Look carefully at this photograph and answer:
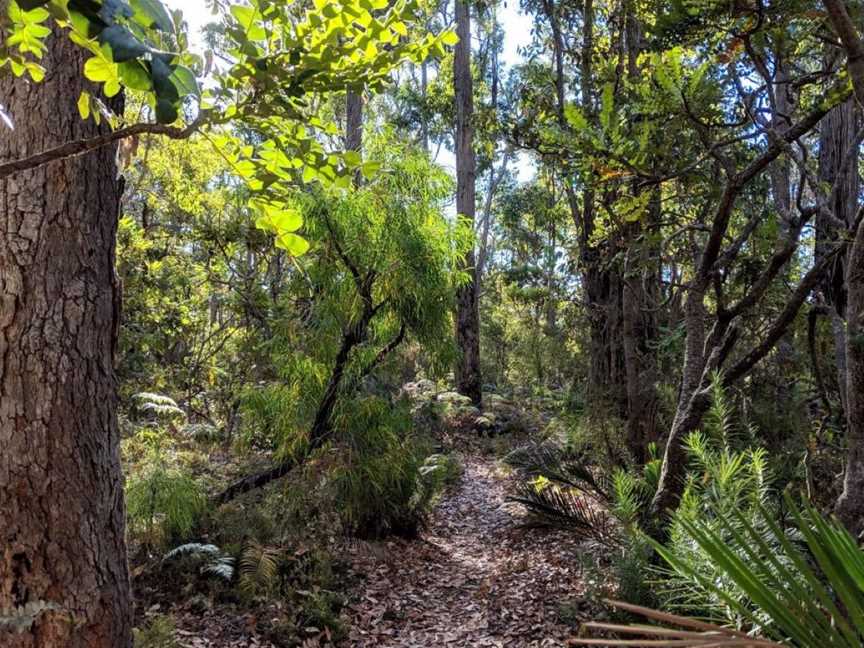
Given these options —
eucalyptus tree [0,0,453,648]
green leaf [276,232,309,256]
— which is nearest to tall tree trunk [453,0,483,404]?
eucalyptus tree [0,0,453,648]

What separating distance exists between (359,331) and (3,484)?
11.4 feet

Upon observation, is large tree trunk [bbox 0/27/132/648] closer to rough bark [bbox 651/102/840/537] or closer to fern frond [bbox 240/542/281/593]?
fern frond [bbox 240/542/281/593]

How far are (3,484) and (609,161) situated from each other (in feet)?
9.17

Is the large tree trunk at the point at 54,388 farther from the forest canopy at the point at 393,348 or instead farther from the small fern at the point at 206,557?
the small fern at the point at 206,557

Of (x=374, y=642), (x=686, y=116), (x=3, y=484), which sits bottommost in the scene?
(x=374, y=642)

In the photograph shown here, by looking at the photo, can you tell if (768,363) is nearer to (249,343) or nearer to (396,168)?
(396,168)

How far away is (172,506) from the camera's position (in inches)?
184

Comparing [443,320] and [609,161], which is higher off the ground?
A: [609,161]

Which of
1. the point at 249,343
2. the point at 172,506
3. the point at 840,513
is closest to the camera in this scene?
the point at 840,513

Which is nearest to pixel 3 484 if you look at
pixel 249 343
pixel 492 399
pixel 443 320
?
pixel 443 320

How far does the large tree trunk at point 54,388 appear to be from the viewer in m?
1.98

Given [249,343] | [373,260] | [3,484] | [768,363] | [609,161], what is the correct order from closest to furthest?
[3,484] → [609,161] → [373,260] → [768,363] → [249,343]

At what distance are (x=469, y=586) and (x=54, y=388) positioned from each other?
12.9 ft

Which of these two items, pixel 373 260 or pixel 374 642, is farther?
pixel 373 260
